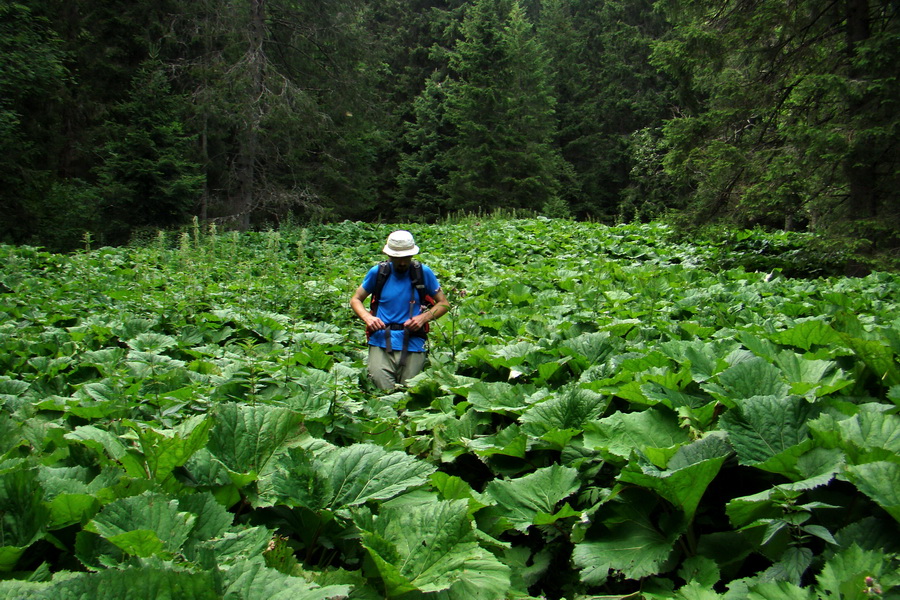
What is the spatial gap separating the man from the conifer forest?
5753 millimetres

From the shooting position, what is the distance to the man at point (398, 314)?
479 centimetres

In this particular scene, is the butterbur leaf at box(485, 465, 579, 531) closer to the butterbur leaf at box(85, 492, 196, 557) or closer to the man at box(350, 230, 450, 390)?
the butterbur leaf at box(85, 492, 196, 557)

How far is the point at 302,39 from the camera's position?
2120 cm

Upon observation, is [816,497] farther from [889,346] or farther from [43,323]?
[43,323]

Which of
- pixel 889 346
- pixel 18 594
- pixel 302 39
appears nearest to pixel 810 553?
pixel 889 346

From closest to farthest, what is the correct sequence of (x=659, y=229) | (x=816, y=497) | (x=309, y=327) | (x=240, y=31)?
(x=816, y=497)
(x=309, y=327)
(x=659, y=229)
(x=240, y=31)

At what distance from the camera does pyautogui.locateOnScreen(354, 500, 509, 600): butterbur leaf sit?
1.34 meters

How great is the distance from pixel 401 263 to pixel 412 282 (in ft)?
0.70

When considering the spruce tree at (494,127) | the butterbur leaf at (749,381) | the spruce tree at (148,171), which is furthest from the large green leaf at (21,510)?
the spruce tree at (494,127)

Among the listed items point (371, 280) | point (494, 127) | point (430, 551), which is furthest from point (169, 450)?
point (494, 127)

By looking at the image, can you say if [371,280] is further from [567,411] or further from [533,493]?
[533,493]

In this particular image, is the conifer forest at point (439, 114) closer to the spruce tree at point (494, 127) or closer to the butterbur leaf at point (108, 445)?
the spruce tree at point (494, 127)

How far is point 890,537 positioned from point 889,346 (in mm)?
1193

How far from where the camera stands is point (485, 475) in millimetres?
2443
